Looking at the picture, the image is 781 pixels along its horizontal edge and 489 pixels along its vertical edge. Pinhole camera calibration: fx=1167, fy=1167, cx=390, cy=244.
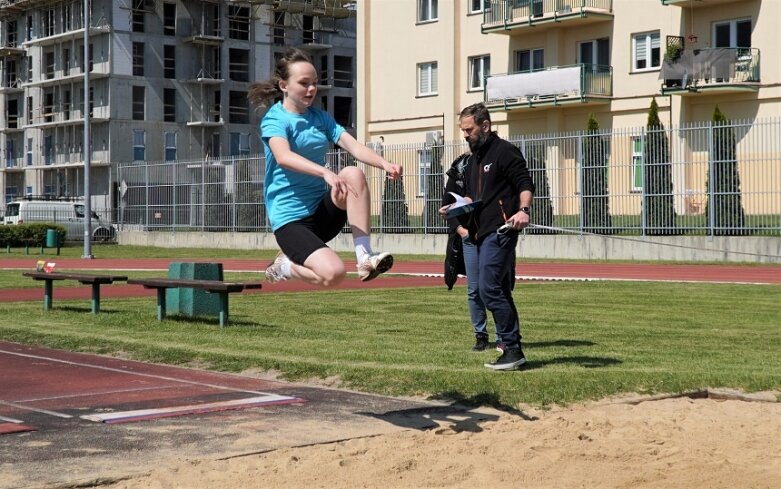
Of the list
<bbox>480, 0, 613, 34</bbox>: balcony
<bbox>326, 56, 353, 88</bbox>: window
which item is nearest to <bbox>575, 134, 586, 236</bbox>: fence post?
<bbox>480, 0, 613, 34</bbox>: balcony

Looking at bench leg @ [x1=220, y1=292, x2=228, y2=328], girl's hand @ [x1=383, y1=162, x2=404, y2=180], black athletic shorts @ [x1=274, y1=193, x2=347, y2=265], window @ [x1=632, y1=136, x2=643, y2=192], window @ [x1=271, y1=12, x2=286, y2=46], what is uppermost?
window @ [x1=271, y1=12, x2=286, y2=46]

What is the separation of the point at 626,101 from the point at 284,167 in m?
35.6

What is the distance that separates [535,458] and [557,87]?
36.1 metres

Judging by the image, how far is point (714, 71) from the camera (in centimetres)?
3766

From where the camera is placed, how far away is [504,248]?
10133 millimetres

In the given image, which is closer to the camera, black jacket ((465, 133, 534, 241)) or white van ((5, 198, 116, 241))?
black jacket ((465, 133, 534, 241))

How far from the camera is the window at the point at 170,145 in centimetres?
7369

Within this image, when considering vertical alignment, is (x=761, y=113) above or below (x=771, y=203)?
above

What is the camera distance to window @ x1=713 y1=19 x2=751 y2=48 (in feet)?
125

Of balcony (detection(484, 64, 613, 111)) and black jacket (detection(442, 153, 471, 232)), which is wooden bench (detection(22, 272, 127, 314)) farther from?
balcony (detection(484, 64, 613, 111))

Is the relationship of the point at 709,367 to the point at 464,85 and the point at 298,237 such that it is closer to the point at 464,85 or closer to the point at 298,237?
the point at 298,237

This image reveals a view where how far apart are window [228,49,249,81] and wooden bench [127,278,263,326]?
6241 centimetres

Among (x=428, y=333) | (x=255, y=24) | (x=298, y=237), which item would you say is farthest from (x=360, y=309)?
(x=255, y=24)

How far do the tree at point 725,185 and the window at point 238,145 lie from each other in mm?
51000
